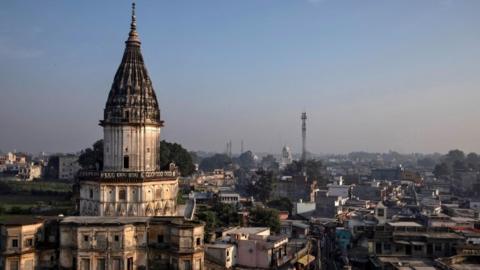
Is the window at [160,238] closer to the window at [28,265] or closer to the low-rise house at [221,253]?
the low-rise house at [221,253]

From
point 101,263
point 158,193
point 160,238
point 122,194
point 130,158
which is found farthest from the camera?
point 158,193

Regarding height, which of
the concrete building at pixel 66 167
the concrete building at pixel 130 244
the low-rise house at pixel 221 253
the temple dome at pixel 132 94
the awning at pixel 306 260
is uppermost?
the temple dome at pixel 132 94

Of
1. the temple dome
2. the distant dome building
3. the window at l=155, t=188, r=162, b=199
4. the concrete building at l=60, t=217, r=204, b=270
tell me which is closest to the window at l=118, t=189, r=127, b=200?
the distant dome building

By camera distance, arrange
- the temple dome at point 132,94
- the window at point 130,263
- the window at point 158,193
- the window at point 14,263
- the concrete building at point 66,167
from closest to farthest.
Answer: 1. the window at point 14,263
2. the window at point 130,263
3. the window at point 158,193
4. the temple dome at point 132,94
5. the concrete building at point 66,167

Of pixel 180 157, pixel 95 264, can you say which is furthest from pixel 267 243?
pixel 180 157

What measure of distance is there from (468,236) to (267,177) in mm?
54269

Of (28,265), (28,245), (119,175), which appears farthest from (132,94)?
(28,265)

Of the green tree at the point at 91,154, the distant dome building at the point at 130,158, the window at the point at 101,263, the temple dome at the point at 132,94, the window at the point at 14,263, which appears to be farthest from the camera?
the green tree at the point at 91,154

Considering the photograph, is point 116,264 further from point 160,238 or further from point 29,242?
point 29,242

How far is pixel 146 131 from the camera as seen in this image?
39844mm

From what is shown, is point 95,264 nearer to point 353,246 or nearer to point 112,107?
point 112,107

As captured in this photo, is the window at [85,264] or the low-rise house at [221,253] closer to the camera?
the window at [85,264]

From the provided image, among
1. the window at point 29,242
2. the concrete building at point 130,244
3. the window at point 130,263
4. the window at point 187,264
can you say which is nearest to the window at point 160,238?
the concrete building at point 130,244

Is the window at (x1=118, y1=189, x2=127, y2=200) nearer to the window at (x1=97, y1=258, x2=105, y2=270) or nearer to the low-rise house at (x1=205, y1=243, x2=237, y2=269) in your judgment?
the window at (x1=97, y1=258, x2=105, y2=270)
